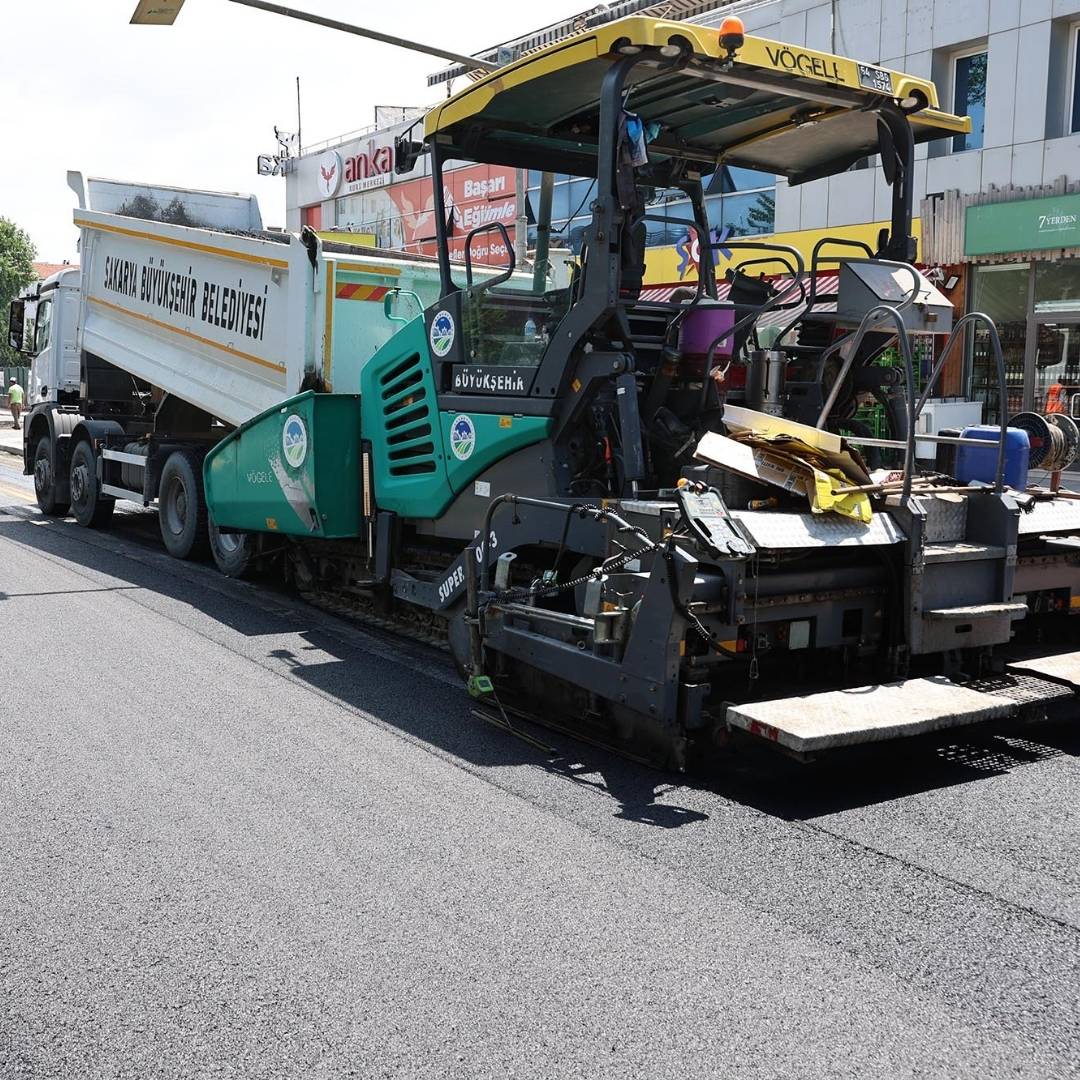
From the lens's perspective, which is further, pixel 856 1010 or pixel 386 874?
pixel 386 874

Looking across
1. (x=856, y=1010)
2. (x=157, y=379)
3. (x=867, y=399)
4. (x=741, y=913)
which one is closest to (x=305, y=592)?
(x=157, y=379)

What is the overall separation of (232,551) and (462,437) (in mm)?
3770

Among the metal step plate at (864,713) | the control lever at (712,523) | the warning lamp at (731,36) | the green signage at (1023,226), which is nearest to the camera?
the metal step plate at (864,713)

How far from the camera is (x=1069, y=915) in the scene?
3688 mm

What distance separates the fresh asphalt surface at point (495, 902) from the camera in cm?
296

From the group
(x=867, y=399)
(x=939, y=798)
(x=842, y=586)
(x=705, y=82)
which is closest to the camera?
(x=939, y=798)

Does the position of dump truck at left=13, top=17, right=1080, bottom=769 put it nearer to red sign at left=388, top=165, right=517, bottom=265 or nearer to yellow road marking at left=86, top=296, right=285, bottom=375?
red sign at left=388, top=165, right=517, bottom=265

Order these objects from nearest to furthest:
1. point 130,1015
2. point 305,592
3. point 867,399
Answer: point 130,1015, point 867,399, point 305,592

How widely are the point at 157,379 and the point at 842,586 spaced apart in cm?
820

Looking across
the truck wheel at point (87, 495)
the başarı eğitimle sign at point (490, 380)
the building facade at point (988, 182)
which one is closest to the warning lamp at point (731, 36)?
the başarı eğitimle sign at point (490, 380)

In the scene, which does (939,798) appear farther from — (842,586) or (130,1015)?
(130,1015)

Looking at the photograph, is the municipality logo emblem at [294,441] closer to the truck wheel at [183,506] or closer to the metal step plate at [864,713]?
the truck wheel at [183,506]

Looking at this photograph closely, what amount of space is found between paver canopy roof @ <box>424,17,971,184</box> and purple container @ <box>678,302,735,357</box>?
102cm

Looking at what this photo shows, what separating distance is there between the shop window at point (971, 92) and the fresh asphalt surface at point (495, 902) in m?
14.5
